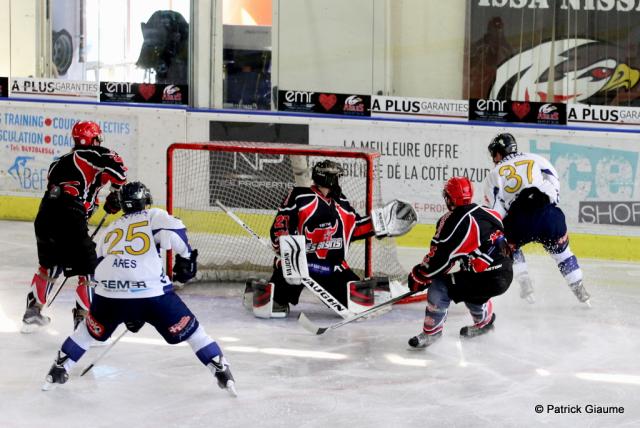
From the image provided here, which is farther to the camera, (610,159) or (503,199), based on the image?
(610,159)

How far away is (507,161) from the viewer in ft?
20.1

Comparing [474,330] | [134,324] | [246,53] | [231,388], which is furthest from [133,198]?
[246,53]

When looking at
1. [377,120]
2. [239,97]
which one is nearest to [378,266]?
[377,120]

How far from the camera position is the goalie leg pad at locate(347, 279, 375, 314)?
5918mm

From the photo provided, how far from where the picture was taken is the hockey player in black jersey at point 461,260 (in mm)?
5180

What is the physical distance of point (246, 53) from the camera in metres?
8.88

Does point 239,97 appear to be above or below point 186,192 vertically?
above

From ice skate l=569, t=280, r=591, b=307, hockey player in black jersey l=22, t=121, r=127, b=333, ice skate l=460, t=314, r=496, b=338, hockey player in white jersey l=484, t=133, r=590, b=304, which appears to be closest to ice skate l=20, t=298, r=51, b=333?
hockey player in black jersey l=22, t=121, r=127, b=333

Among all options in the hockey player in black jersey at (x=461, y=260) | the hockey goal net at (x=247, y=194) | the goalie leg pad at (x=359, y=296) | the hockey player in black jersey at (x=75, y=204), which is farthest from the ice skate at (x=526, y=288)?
the hockey player in black jersey at (x=75, y=204)

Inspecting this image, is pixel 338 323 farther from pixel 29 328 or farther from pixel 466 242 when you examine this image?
pixel 29 328

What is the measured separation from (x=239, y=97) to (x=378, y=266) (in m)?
2.52

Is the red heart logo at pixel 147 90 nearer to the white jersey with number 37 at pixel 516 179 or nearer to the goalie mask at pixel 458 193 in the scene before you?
the white jersey with number 37 at pixel 516 179

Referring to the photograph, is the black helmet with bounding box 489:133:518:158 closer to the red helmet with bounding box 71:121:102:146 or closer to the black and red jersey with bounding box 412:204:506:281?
the black and red jersey with bounding box 412:204:506:281

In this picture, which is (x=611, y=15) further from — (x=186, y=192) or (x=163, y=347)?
(x=163, y=347)
